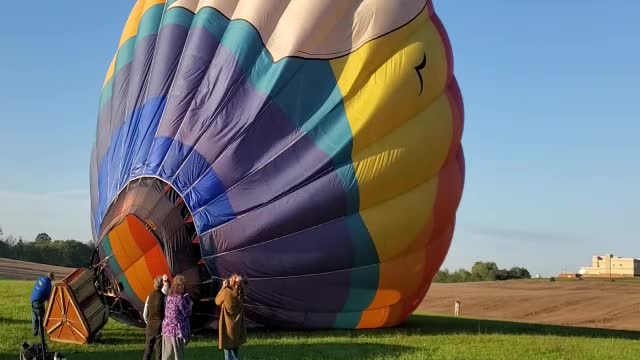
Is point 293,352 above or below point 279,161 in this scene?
below

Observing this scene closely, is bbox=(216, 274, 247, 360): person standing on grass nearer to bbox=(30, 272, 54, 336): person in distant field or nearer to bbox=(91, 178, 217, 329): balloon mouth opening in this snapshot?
bbox=(91, 178, 217, 329): balloon mouth opening

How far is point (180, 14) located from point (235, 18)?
3.07ft

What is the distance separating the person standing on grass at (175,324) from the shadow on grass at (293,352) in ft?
4.78

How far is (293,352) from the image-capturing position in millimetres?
9492

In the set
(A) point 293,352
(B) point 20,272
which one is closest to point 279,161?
(A) point 293,352

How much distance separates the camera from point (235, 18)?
11203 millimetres

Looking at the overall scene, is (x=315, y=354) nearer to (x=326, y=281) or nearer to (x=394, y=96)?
(x=326, y=281)

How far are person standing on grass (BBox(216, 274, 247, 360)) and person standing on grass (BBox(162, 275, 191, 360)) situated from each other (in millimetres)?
381

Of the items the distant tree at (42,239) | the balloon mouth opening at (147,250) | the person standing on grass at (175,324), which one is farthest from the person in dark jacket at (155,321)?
the distant tree at (42,239)

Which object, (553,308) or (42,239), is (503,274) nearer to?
(553,308)

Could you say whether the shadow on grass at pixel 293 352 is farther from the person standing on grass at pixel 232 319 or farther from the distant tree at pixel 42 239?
the distant tree at pixel 42 239

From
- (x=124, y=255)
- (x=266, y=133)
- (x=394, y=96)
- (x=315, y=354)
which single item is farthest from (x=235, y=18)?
(x=315, y=354)

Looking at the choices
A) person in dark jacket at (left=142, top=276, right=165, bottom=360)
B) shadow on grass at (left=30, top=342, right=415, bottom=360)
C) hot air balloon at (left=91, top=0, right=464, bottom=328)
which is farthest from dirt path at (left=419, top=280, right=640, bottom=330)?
person in dark jacket at (left=142, top=276, right=165, bottom=360)

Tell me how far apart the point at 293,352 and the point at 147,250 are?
2.41 metres
